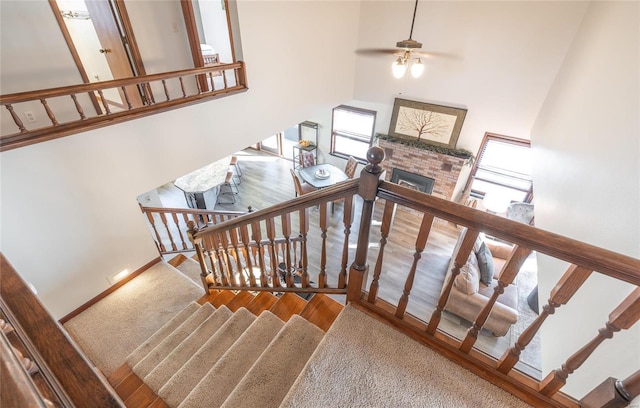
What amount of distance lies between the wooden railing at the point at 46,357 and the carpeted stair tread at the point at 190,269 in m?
3.16

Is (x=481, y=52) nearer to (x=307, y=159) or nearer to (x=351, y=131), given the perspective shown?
(x=351, y=131)

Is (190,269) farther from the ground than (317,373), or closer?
closer

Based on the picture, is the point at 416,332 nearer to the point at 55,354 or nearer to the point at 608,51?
the point at 55,354

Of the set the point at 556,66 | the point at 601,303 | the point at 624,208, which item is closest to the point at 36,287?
the point at 601,303

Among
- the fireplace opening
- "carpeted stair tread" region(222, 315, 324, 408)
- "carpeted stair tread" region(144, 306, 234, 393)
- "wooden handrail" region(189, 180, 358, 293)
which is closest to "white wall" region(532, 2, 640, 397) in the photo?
"wooden handrail" region(189, 180, 358, 293)

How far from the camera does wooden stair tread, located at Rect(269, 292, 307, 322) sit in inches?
75.0

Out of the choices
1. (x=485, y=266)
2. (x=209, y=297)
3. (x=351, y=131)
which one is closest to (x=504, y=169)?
(x=485, y=266)

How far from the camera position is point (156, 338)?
2336mm

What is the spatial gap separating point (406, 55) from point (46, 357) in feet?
15.7

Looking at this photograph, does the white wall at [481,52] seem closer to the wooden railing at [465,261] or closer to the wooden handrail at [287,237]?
the wooden handrail at [287,237]

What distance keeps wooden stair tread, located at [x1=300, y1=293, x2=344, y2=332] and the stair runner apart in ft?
0.20

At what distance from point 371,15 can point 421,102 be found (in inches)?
69.6

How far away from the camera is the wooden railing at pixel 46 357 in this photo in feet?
1.82

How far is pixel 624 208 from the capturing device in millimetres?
1505
